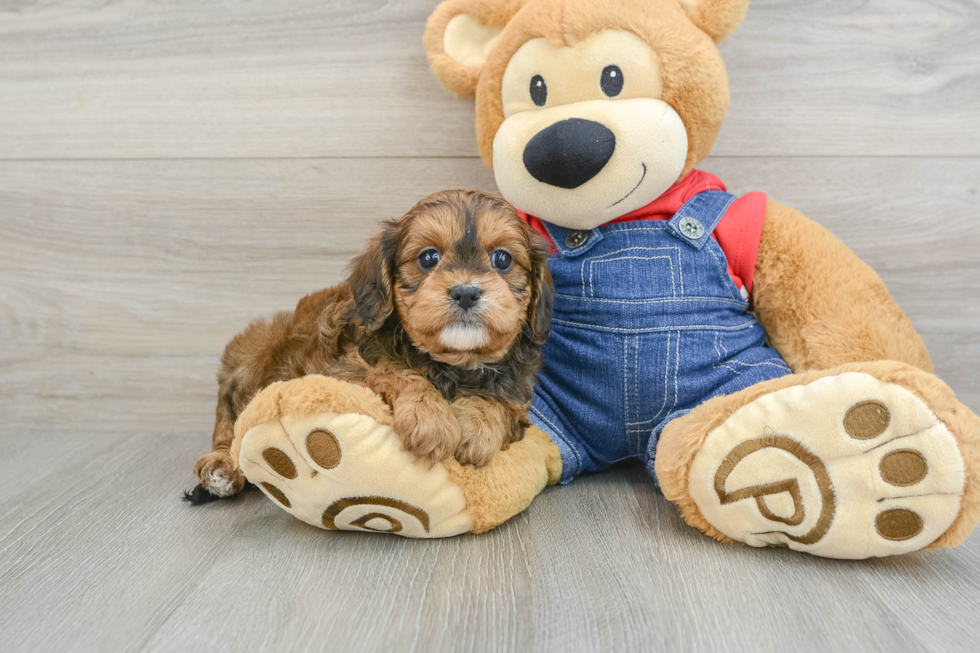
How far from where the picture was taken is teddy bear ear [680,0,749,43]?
149 centimetres

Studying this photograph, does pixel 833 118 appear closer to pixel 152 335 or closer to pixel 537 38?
pixel 537 38

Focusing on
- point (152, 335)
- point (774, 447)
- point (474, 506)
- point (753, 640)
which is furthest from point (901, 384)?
point (152, 335)

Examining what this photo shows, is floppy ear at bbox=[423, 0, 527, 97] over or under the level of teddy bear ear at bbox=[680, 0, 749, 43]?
under

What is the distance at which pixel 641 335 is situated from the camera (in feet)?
4.93

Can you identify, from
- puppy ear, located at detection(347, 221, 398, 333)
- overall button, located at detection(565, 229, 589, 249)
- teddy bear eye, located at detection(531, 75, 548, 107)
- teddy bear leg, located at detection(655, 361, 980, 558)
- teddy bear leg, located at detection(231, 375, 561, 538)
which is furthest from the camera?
overall button, located at detection(565, 229, 589, 249)

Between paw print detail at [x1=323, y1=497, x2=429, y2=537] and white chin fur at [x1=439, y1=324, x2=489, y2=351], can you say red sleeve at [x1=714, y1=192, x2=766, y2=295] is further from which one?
paw print detail at [x1=323, y1=497, x2=429, y2=537]

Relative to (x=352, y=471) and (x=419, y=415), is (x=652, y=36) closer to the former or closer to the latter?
(x=419, y=415)

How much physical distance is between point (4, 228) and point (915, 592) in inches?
103

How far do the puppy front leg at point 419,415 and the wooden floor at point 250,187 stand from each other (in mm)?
236

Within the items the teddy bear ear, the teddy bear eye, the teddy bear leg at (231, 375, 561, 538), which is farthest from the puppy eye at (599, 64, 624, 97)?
the teddy bear leg at (231, 375, 561, 538)

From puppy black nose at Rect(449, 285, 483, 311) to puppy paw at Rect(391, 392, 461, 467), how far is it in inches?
8.7

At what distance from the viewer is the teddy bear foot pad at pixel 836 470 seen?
1132mm

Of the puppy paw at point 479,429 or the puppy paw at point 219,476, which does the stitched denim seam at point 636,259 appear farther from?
the puppy paw at point 219,476

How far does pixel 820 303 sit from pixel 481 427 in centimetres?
87
